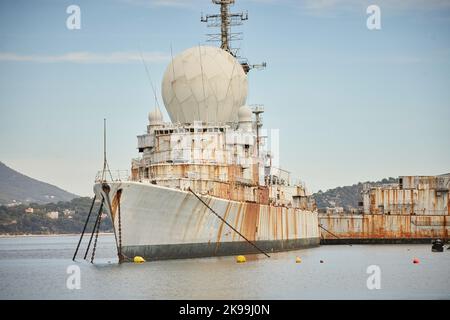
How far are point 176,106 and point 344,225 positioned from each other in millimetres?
35984

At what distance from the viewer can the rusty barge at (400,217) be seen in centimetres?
9369

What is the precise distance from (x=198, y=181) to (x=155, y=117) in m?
7.96

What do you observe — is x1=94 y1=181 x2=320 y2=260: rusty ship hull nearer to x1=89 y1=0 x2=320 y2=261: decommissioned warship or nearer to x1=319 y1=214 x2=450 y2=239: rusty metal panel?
x1=89 y1=0 x2=320 y2=261: decommissioned warship

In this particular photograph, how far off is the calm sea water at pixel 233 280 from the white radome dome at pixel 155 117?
459 inches

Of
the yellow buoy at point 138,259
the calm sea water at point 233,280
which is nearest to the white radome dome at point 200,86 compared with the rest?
the calm sea water at point 233,280

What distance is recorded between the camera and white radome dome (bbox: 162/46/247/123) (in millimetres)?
65188

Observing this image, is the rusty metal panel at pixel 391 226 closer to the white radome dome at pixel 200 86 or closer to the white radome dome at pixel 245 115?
the white radome dome at pixel 245 115

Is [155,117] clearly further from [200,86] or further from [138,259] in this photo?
[138,259]

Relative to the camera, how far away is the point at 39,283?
47.7m

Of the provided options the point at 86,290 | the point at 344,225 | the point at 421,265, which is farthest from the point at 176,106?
the point at 344,225

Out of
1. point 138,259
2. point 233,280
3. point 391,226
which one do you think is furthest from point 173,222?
point 391,226

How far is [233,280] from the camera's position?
151 feet

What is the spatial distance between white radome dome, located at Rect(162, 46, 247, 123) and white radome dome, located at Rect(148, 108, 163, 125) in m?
1.09
